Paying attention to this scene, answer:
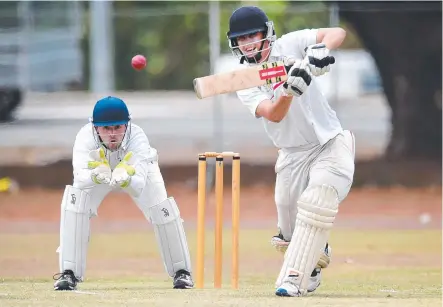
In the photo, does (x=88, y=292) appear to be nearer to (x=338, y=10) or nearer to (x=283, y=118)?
(x=283, y=118)

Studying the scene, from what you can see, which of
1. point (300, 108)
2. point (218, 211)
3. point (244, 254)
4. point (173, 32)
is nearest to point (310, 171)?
point (300, 108)

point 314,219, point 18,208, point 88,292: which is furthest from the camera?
point 18,208

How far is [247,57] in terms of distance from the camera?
21.7 feet

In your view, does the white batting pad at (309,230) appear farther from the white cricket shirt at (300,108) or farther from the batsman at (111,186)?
the batsman at (111,186)

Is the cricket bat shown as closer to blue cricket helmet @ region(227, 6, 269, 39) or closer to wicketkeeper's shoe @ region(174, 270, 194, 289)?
blue cricket helmet @ region(227, 6, 269, 39)

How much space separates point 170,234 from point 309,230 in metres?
1.23

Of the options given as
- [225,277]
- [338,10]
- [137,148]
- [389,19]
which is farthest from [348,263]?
[389,19]

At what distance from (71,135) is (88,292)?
392 inches

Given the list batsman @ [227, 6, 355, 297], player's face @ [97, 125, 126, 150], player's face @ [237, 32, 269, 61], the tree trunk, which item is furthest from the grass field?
the tree trunk

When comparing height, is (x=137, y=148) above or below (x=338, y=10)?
below

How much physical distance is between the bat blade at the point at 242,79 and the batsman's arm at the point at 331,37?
0.30m

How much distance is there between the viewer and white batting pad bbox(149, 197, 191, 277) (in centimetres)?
733

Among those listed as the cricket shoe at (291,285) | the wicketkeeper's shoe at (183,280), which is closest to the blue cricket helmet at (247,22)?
the cricket shoe at (291,285)

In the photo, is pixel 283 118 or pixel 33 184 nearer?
pixel 283 118
